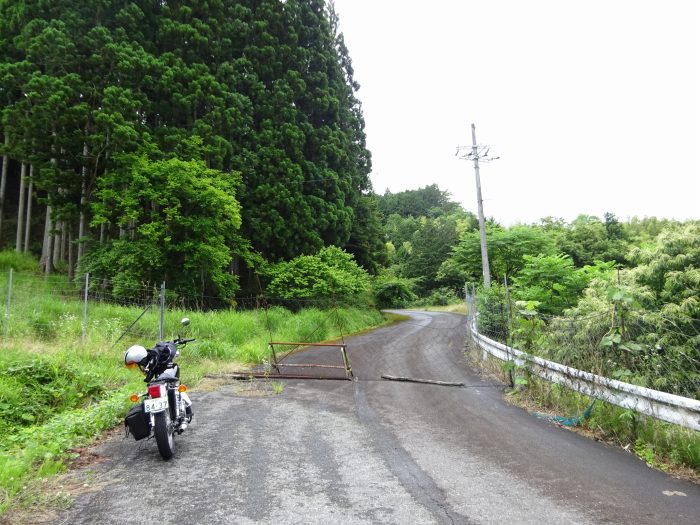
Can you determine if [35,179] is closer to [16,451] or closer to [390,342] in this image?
[390,342]

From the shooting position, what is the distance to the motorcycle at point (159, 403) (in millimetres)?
4410

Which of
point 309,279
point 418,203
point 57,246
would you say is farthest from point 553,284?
point 418,203

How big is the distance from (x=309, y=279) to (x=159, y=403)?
1508cm

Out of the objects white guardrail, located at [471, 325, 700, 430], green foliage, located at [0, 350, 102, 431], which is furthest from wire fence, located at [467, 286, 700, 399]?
green foliage, located at [0, 350, 102, 431]

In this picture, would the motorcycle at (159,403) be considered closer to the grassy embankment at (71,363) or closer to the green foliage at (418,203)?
the grassy embankment at (71,363)

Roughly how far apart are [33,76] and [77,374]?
13.5 m

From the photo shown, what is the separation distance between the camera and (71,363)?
716cm

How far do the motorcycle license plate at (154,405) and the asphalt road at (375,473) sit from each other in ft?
1.83

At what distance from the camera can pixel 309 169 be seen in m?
22.6

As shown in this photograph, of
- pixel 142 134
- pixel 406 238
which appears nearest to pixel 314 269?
pixel 142 134

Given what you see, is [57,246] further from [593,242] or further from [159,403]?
[593,242]

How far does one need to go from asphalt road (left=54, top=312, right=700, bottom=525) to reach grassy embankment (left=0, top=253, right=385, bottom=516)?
485 millimetres

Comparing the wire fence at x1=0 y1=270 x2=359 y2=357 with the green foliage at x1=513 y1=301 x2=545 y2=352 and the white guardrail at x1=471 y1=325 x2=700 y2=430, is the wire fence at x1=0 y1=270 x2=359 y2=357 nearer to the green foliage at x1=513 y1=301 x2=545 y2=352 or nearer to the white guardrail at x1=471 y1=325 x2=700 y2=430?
the green foliage at x1=513 y1=301 x2=545 y2=352

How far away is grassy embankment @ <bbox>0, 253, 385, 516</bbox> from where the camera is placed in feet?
14.5
